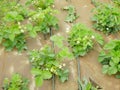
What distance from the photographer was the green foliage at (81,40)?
143 inches

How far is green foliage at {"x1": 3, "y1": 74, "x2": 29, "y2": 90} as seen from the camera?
9.98 ft

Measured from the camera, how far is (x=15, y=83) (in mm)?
3055

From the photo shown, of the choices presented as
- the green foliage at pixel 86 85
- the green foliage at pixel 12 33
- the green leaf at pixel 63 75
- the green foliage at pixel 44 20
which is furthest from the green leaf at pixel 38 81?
the green foliage at pixel 44 20

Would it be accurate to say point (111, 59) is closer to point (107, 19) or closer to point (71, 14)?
point (107, 19)

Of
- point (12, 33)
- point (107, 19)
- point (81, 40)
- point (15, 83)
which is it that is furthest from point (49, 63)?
point (107, 19)

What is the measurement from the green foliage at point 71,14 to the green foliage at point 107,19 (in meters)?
0.36

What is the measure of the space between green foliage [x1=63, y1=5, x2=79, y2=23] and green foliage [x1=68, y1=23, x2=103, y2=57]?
0.54m

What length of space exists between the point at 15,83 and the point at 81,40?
1.18 meters

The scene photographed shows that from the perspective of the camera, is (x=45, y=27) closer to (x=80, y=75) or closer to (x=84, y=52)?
(x=84, y=52)

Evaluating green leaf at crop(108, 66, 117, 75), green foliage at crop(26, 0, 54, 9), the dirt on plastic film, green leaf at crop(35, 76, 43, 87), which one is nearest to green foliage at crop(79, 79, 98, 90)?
the dirt on plastic film

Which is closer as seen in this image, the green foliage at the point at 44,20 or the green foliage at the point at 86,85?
the green foliage at the point at 86,85

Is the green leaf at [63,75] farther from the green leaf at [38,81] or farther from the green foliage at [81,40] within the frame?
the green foliage at [81,40]

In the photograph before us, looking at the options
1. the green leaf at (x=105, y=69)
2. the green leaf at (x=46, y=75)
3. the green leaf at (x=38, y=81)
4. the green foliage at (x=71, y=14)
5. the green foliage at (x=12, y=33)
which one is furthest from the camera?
the green foliage at (x=71, y=14)

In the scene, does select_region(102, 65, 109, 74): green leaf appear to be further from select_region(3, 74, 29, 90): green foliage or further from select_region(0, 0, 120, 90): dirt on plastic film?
select_region(3, 74, 29, 90): green foliage
